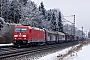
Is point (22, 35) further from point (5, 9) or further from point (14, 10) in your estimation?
Result: point (14, 10)

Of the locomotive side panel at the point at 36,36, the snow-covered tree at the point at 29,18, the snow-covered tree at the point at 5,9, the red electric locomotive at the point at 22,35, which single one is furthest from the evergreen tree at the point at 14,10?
the red electric locomotive at the point at 22,35

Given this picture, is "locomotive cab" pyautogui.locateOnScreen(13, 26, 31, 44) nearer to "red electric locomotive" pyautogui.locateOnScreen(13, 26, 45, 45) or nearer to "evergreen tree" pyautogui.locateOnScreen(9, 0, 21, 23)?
"red electric locomotive" pyautogui.locateOnScreen(13, 26, 45, 45)

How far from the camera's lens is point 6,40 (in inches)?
1695

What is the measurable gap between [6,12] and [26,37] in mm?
33663

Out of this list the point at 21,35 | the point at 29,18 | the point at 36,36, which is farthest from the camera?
the point at 29,18

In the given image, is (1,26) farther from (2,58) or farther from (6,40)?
(2,58)

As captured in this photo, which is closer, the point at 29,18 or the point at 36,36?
the point at 36,36

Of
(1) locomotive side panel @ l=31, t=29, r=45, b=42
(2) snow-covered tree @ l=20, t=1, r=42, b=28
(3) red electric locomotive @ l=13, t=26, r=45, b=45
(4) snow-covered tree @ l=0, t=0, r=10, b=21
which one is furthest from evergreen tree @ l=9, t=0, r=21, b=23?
(3) red electric locomotive @ l=13, t=26, r=45, b=45

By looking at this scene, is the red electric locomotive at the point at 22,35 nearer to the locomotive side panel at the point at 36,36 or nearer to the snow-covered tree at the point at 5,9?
the locomotive side panel at the point at 36,36

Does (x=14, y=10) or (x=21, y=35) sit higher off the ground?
(x=14, y=10)

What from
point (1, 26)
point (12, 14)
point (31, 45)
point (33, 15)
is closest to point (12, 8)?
point (12, 14)

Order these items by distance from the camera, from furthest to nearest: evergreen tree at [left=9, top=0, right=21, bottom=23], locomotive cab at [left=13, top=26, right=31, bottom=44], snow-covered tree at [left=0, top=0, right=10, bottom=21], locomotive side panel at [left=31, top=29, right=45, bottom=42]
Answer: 1. evergreen tree at [left=9, top=0, right=21, bottom=23]
2. snow-covered tree at [left=0, top=0, right=10, bottom=21]
3. locomotive side panel at [left=31, top=29, right=45, bottom=42]
4. locomotive cab at [left=13, top=26, right=31, bottom=44]

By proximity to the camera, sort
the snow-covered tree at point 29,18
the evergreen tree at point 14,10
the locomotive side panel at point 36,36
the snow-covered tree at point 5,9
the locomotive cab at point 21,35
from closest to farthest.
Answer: the locomotive cab at point 21,35
the locomotive side panel at point 36,36
the snow-covered tree at point 5,9
the snow-covered tree at point 29,18
the evergreen tree at point 14,10

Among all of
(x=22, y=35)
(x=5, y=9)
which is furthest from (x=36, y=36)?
(x=5, y=9)
